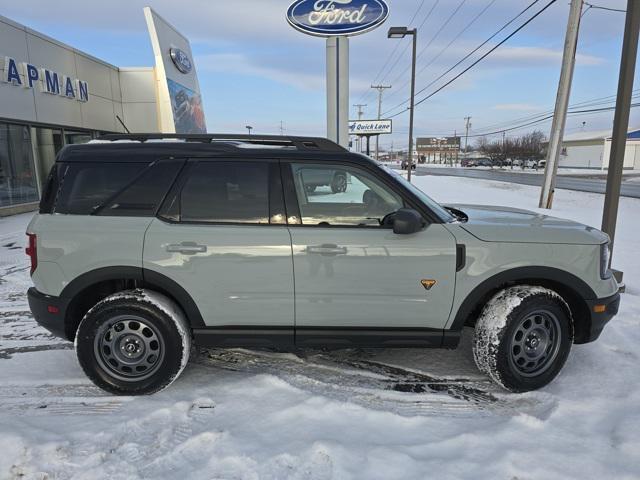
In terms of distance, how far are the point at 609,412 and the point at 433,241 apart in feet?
5.46

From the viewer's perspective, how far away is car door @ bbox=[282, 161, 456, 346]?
3.14 metres

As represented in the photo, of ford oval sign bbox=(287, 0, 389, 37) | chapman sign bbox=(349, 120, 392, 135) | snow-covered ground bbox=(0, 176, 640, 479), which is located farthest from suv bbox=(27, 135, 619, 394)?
chapman sign bbox=(349, 120, 392, 135)

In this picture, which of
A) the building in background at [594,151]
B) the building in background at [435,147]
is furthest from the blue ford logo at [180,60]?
the building in background at [435,147]

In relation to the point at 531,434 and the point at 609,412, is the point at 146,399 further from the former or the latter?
the point at 609,412

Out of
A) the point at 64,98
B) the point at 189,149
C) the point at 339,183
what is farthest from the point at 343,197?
the point at 64,98

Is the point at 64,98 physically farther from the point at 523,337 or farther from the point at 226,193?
the point at 523,337

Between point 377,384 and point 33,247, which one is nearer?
point 33,247

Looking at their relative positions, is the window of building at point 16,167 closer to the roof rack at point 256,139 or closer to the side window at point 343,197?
the roof rack at point 256,139

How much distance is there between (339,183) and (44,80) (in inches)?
601

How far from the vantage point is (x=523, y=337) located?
3.29 meters

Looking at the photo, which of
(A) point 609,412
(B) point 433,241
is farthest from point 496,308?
(A) point 609,412

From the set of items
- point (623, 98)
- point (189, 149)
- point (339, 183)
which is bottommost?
point (339, 183)

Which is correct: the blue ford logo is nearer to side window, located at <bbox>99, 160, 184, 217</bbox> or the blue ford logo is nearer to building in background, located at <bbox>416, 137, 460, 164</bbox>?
side window, located at <bbox>99, 160, 184, 217</bbox>

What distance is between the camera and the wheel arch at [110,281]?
3.19 metres
